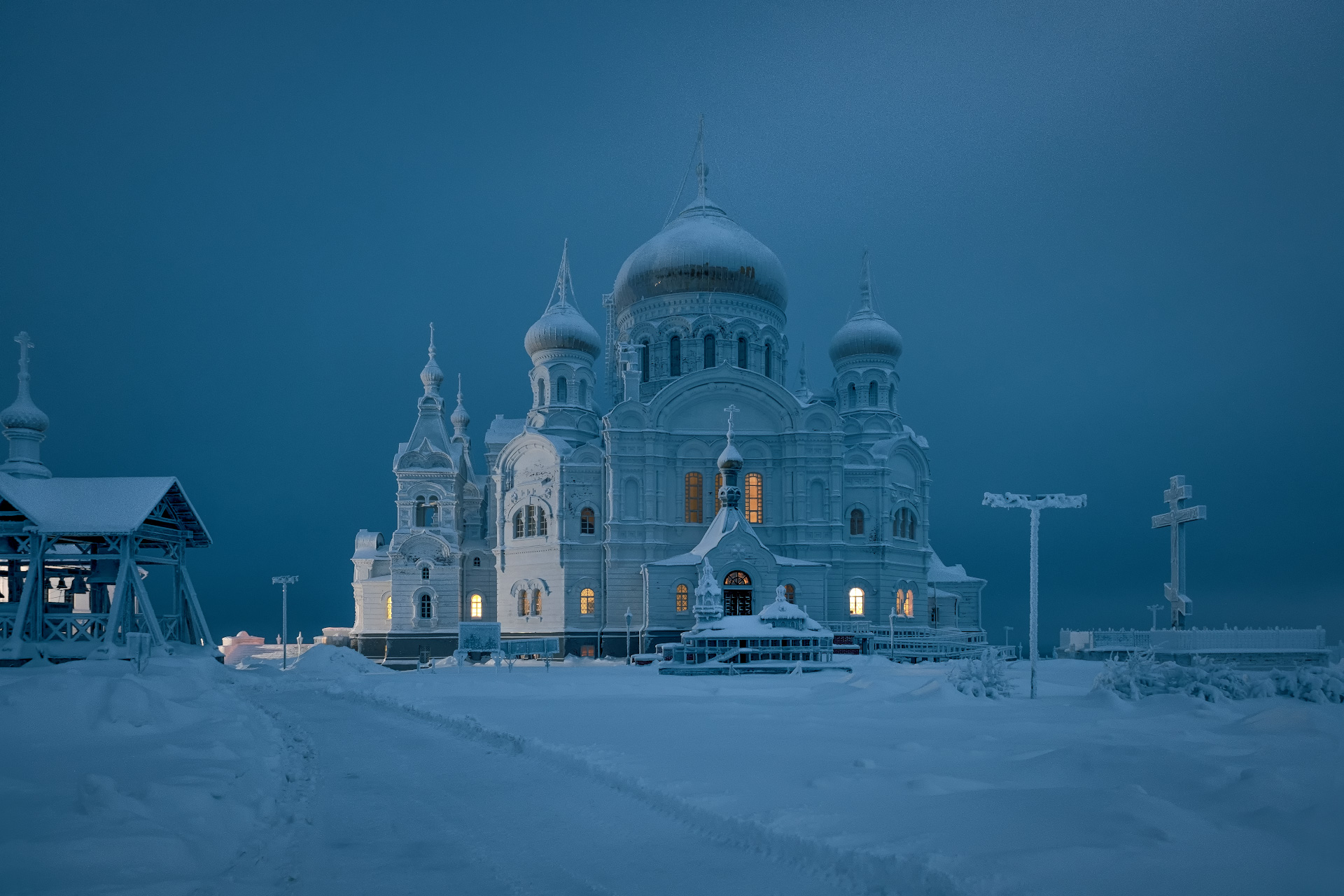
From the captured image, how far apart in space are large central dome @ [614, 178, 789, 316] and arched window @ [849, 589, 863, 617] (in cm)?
1568

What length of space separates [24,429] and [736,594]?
84.8 ft

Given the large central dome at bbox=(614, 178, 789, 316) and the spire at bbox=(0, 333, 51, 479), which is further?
the large central dome at bbox=(614, 178, 789, 316)

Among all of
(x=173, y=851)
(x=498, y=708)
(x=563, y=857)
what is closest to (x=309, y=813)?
(x=173, y=851)

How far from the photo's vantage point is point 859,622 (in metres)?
41.8

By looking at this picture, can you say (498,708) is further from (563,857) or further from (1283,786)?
(1283,786)

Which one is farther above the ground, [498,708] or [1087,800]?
[1087,800]

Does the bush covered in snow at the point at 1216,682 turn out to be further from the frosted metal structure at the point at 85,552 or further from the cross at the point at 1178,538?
the frosted metal structure at the point at 85,552

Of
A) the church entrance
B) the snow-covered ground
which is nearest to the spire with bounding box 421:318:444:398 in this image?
the church entrance

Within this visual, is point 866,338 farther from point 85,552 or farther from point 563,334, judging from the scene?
point 85,552

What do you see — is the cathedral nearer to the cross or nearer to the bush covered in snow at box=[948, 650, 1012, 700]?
the cross

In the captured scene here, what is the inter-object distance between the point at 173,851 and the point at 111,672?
14901 millimetres

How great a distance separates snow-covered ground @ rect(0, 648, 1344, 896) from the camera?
23.2ft

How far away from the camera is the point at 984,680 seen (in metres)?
20.9

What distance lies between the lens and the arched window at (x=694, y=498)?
4381cm
